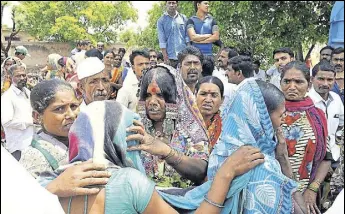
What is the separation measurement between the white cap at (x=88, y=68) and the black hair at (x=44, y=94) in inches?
36.9

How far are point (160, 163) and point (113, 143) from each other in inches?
27.9

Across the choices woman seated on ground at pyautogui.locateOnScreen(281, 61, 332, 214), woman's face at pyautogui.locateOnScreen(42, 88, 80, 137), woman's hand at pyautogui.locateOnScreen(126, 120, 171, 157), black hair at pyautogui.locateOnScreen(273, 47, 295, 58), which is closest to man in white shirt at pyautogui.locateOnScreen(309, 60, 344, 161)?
black hair at pyautogui.locateOnScreen(273, 47, 295, 58)

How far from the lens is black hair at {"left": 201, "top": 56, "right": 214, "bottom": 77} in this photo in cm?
442

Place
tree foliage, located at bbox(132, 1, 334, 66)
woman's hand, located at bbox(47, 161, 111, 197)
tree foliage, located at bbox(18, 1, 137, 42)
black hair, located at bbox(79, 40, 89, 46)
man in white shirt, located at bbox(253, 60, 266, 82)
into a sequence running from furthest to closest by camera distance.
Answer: tree foliage, located at bbox(132, 1, 334, 66) < man in white shirt, located at bbox(253, 60, 266, 82) < black hair, located at bbox(79, 40, 89, 46) < tree foliage, located at bbox(18, 1, 137, 42) < woman's hand, located at bbox(47, 161, 111, 197)

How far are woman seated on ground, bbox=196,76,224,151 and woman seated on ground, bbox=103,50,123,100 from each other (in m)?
1.30

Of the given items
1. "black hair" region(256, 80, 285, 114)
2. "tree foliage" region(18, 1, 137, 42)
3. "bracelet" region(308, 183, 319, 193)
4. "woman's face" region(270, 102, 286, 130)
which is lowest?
"bracelet" region(308, 183, 319, 193)

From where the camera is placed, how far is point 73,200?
1665mm

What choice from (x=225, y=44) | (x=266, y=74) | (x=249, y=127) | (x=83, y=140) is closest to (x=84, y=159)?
(x=83, y=140)

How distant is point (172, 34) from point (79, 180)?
11.1ft

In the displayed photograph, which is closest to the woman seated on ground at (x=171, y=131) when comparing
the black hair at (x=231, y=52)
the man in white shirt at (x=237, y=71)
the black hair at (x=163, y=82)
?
the black hair at (x=163, y=82)

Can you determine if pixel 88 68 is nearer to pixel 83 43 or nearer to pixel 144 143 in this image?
pixel 83 43

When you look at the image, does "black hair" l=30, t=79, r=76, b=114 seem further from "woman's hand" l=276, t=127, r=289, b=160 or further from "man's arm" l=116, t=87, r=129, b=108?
"man's arm" l=116, t=87, r=129, b=108

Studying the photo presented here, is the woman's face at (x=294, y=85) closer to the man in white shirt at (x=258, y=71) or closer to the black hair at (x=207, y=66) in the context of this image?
the man in white shirt at (x=258, y=71)

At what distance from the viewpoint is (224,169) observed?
190cm
